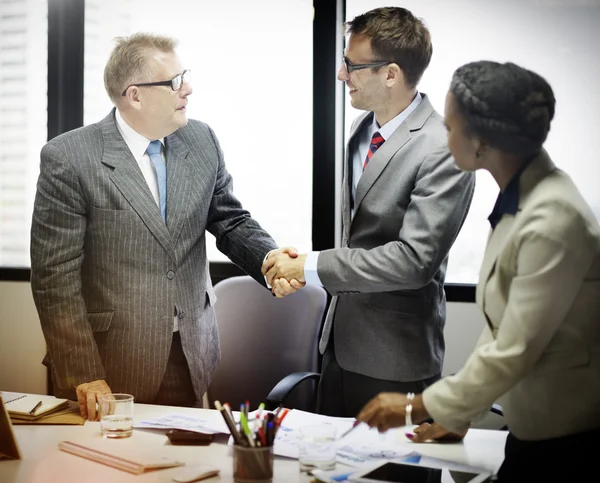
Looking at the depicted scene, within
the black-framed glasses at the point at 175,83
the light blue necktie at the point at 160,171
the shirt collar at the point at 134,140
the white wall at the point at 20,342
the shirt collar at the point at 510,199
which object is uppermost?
the black-framed glasses at the point at 175,83

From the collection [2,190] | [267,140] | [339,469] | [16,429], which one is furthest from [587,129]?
[2,190]

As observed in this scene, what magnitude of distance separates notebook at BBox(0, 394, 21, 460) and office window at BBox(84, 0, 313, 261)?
1876mm

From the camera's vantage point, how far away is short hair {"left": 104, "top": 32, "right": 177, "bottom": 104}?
7.78 feet

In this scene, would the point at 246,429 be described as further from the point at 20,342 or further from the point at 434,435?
the point at 20,342

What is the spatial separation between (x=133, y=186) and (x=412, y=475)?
127 cm

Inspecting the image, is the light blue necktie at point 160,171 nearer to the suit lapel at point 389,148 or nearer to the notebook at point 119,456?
the suit lapel at point 389,148

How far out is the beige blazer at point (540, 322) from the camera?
135 centimetres

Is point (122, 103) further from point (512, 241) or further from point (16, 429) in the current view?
point (512, 241)

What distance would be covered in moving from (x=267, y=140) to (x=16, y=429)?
192 cm

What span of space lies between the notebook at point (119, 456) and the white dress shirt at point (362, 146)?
0.73 metres

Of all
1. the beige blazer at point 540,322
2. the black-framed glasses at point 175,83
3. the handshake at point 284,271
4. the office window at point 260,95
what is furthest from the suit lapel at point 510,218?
the office window at point 260,95

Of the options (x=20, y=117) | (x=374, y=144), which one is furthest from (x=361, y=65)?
(x=20, y=117)

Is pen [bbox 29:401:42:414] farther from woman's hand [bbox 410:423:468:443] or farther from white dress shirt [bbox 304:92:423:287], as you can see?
woman's hand [bbox 410:423:468:443]

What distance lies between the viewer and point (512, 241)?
1405 mm
